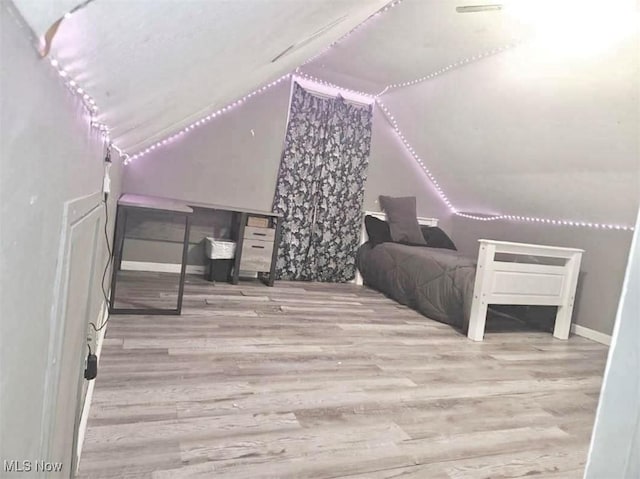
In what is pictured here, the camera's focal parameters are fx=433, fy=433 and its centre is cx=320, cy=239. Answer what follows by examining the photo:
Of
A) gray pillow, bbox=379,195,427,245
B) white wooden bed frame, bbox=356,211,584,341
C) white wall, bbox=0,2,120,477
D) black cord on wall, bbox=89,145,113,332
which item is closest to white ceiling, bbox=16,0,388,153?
white wall, bbox=0,2,120,477

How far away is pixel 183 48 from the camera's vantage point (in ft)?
2.08

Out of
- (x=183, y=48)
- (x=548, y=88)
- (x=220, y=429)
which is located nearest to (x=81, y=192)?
(x=183, y=48)

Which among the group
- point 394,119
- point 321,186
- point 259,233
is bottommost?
point 259,233

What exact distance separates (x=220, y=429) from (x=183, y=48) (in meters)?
1.37

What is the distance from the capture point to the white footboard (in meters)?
3.12

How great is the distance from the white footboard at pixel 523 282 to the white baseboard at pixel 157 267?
258 cm

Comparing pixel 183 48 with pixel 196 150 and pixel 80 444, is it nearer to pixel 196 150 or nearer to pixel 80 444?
pixel 80 444

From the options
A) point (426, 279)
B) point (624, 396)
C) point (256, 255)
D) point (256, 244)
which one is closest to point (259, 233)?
point (256, 244)

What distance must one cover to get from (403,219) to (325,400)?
10.2 feet

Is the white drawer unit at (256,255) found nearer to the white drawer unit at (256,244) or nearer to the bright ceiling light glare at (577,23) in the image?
the white drawer unit at (256,244)

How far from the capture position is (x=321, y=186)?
459 centimetres

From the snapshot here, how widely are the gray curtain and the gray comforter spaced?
0.44 m

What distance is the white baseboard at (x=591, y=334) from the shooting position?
137 inches

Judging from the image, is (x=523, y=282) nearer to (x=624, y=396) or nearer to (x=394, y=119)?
(x=394, y=119)
